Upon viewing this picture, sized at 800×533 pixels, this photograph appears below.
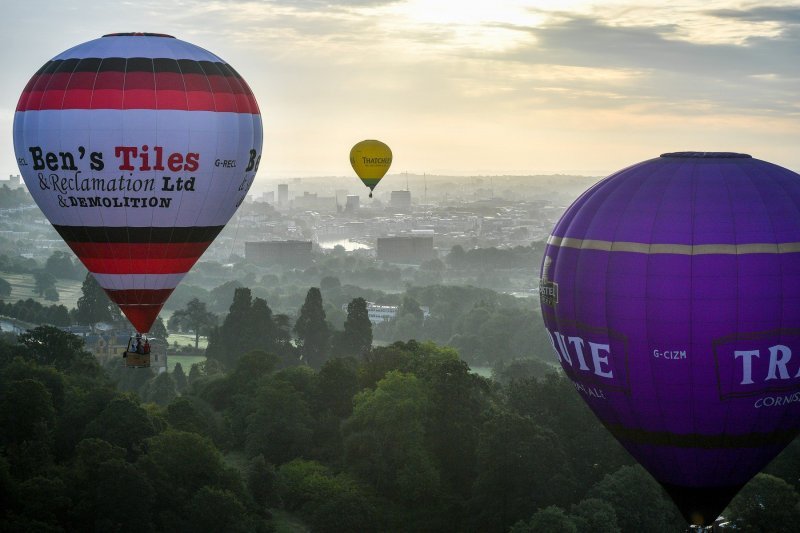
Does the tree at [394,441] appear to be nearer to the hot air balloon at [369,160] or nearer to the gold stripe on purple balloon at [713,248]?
the gold stripe on purple balloon at [713,248]

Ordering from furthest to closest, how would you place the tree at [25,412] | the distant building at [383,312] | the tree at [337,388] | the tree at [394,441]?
the distant building at [383,312] < the tree at [337,388] < the tree at [394,441] < the tree at [25,412]

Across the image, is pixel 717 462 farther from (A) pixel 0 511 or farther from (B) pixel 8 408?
(B) pixel 8 408

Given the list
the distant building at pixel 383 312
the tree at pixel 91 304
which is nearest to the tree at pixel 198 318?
the tree at pixel 91 304

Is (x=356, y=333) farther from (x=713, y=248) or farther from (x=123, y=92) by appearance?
(x=713, y=248)

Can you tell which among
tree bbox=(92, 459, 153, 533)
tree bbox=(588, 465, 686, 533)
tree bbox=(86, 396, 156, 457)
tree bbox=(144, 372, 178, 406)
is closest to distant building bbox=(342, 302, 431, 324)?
tree bbox=(144, 372, 178, 406)

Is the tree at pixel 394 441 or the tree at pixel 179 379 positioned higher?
the tree at pixel 394 441

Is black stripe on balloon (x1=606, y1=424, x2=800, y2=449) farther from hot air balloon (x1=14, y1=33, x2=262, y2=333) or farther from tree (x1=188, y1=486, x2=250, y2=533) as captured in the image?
tree (x1=188, y1=486, x2=250, y2=533)
